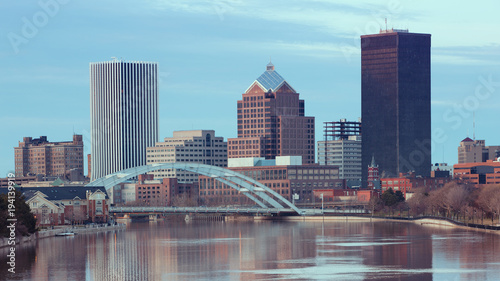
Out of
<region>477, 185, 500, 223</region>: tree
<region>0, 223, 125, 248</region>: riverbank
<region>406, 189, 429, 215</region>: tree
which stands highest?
<region>477, 185, 500, 223</region>: tree

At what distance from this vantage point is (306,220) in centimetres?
19962

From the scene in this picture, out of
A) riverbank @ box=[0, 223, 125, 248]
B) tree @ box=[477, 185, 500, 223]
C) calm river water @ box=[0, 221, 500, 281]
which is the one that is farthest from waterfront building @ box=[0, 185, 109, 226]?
tree @ box=[477, 185, 500, 223]

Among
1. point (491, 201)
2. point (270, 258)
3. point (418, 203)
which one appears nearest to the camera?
point (270, 258)

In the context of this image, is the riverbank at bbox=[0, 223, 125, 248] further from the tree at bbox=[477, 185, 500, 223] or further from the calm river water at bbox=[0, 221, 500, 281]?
the tree at bbox=[477, 185, 500, 223]

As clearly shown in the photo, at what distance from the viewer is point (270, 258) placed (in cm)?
9131

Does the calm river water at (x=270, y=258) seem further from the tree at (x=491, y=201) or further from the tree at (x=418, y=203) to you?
the tree at (x=418, y=203)

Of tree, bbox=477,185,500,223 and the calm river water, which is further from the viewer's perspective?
tree, bbox=477,185,500,223

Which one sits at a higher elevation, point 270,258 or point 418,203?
point 418,203

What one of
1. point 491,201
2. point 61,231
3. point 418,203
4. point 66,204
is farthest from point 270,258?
point 418,203

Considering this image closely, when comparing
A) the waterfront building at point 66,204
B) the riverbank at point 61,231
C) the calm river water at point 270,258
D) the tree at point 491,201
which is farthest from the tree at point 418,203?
the calm river water at point 270,258

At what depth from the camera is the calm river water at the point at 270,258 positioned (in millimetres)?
76062

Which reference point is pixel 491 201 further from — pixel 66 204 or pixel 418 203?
pixel 66 204

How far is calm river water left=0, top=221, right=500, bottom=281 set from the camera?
250ft

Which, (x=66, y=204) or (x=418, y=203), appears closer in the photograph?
(x=66, y=204)
